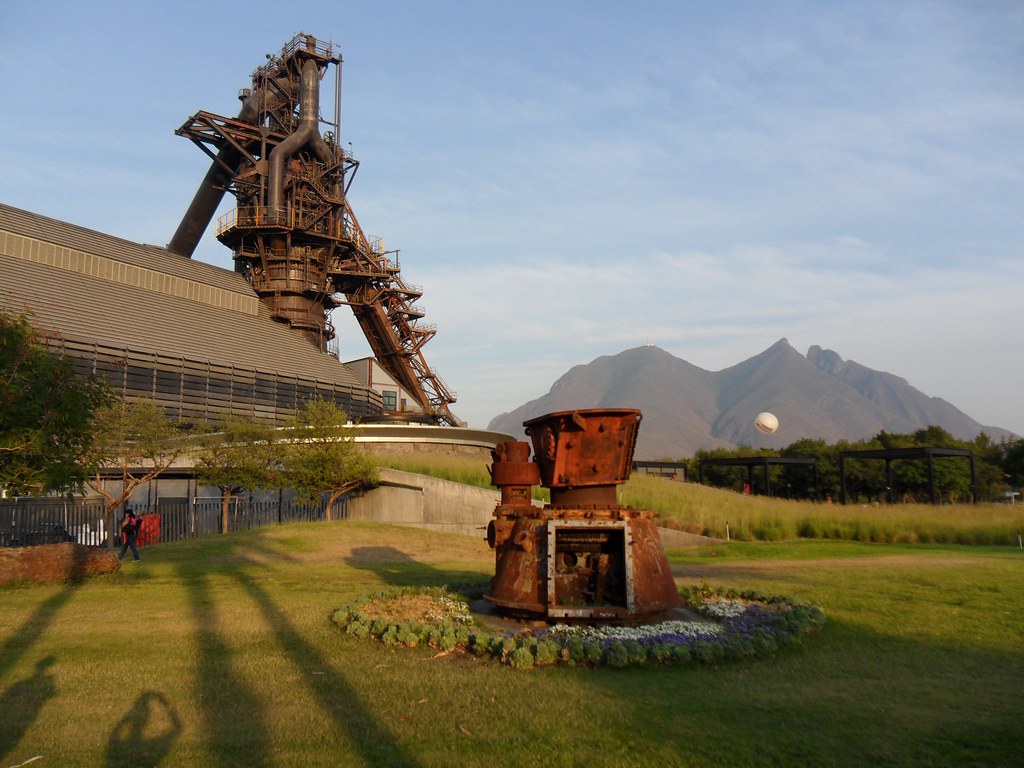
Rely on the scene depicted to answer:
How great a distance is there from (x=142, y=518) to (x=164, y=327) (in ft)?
62.6

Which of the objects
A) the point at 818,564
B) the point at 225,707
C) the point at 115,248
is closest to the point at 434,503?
the point at 818,564

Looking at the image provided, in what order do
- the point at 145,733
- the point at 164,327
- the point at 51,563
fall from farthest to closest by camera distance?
1. the point at 164,327
2. the point at 51,563
3. the point at 145,733

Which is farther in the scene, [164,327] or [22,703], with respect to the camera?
[164,327]

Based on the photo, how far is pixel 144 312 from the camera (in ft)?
145

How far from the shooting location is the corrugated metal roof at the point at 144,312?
129 ft

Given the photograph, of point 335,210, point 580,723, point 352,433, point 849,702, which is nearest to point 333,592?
point 580,723

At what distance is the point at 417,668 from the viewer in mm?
8016

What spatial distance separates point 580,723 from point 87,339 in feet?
129

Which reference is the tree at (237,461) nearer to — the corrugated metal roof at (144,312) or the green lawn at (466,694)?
the corrugated metal roof at (144,312)

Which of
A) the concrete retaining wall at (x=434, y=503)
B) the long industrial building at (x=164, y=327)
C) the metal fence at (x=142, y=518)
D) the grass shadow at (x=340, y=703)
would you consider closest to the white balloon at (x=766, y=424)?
the concrete retaining wall at (x=434, y=503)

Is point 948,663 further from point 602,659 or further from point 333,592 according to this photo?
point 333,592

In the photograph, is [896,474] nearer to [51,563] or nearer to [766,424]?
[766,424]

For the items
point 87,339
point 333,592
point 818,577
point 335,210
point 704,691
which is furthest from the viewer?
point 335,210

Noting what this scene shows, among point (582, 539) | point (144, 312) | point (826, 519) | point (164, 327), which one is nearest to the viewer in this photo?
point (582, 539)
